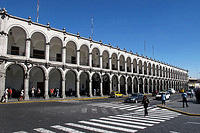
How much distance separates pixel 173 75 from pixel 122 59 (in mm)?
44885

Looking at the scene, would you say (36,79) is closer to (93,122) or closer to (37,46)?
(37,46)

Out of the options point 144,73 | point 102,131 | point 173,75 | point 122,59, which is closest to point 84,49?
point 122,59

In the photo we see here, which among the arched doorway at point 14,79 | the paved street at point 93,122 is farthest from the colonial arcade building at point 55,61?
the paved street at point 93,122

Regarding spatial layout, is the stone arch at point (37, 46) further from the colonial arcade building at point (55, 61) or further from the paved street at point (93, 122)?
the paved street at point (93, 122)

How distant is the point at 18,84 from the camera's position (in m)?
28.3

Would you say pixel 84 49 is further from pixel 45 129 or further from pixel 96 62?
pixel 45 129

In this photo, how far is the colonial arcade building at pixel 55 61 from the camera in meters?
23.7

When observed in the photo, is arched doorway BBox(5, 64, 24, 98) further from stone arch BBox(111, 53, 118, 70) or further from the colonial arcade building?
stone arch BBox(111, 53, 118, 70)

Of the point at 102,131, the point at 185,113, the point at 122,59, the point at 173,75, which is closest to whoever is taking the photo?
the point at 102,131

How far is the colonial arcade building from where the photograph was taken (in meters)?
23.7

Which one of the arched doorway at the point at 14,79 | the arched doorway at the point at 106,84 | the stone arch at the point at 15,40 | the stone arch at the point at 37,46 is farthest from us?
the arched doorway at the point at 106,84


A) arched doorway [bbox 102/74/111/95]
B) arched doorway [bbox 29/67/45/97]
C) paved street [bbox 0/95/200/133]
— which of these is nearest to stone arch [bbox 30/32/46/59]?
arched doorway [bbox 29/67/45/97]

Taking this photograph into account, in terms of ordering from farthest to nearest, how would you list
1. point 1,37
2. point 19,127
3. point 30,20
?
point 30,20 < point 1,37 < point 19,127

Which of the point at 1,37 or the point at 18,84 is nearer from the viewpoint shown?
the point at 1,37
